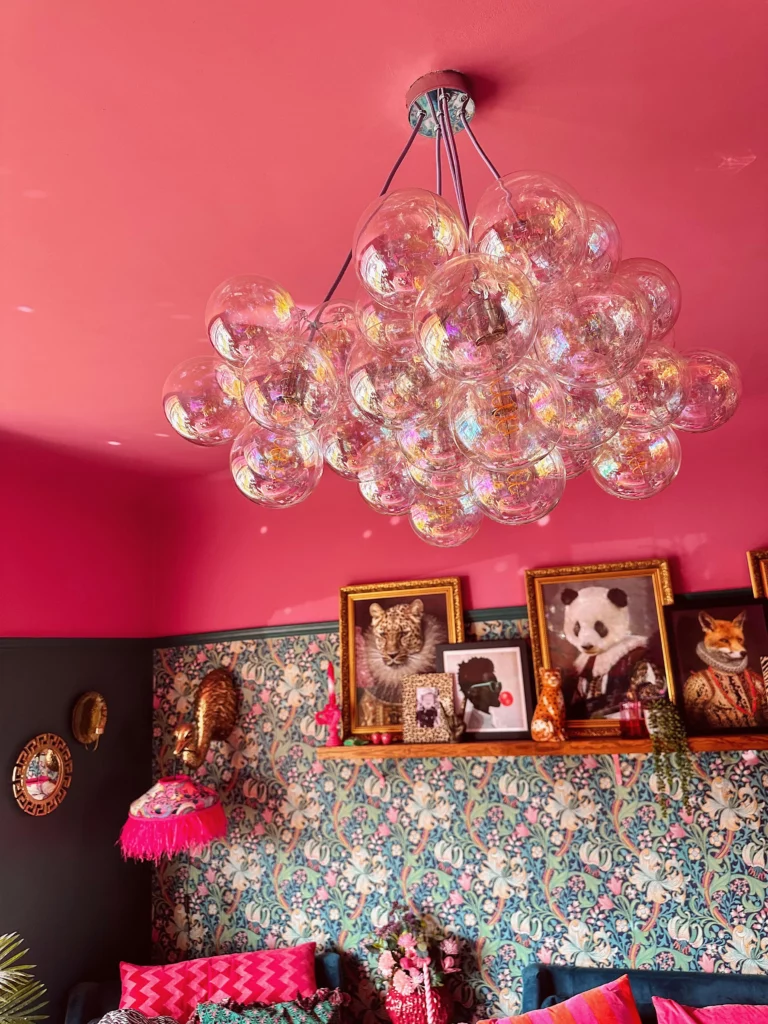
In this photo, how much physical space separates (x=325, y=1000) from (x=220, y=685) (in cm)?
150

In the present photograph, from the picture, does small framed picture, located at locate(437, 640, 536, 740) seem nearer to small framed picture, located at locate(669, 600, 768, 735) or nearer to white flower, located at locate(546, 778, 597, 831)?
white flower, located at locate(546, 778, 597, 831)

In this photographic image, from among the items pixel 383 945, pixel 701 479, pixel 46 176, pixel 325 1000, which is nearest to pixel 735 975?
pixel 383 945

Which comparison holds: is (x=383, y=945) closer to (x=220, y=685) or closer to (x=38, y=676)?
(x=220, y=685)

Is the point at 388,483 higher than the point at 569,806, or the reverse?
the point at 388,483

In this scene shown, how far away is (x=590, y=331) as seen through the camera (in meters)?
1.08

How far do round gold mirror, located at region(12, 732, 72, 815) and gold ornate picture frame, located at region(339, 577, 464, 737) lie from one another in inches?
52.5

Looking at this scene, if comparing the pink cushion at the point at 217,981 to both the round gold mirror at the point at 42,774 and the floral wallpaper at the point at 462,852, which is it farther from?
the round gold mirror at the point at 42,774

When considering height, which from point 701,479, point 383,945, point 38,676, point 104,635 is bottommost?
point 383,945

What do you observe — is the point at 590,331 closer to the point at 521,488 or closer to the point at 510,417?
the point at 510,417


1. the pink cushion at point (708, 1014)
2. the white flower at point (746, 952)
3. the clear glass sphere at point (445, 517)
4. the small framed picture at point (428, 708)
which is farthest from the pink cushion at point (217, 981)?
the clear glass sphere at point (445, 517)

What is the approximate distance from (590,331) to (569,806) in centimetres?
261

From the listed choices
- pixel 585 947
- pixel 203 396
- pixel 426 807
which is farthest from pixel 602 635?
pixel 203 396

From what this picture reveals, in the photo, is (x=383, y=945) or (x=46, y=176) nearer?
(x=46, y=176)

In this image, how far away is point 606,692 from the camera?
3.10 meters
